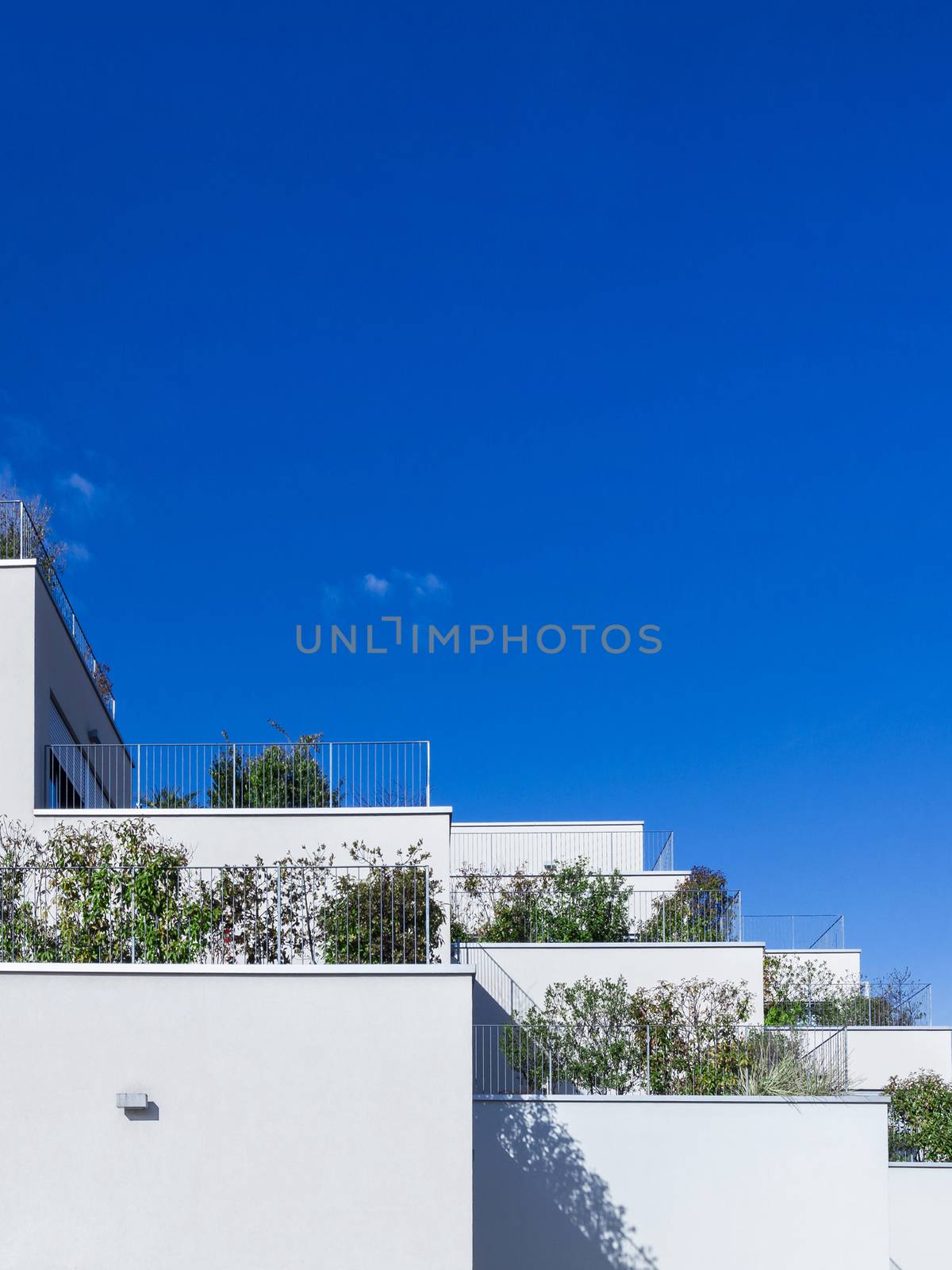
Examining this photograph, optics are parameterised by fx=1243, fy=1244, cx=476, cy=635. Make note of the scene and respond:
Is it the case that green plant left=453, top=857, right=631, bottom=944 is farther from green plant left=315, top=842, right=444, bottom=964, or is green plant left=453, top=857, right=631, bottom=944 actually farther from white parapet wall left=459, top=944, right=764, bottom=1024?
green plant left=315, top=842, right=444, bottom=964

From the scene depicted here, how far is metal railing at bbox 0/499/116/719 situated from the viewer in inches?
773

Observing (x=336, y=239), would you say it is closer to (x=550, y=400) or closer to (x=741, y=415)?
(x=550, y=400)

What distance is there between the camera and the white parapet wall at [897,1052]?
29281mm

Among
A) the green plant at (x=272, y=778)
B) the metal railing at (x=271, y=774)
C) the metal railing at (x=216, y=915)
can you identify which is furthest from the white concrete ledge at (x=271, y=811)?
the metal railing at (x=216, y=915)

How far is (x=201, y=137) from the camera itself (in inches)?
936

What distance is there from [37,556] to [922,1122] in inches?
760

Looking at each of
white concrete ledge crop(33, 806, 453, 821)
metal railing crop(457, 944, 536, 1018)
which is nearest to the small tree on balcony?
white concrete ledge crop(33, 806, 453, 821)

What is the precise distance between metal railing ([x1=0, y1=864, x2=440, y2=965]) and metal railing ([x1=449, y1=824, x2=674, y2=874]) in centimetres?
1781

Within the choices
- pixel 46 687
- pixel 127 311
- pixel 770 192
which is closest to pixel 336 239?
pixel 127 311

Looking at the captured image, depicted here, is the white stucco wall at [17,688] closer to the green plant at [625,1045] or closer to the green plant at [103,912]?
the green plant at [103,912]

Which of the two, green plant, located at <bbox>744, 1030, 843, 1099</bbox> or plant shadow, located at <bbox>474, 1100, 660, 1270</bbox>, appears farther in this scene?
green plant, located at <bbox>744, 1030, 843, 1099</bbox>

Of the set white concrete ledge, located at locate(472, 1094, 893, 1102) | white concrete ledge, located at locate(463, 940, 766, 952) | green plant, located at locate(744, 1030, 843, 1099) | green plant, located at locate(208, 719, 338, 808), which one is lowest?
white concrete ledge, located at locate(472, 1094, 893, 1102)

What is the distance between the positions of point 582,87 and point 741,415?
7591 mm

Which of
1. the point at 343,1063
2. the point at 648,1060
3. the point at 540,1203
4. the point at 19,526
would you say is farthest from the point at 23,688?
the point at 648,1060
